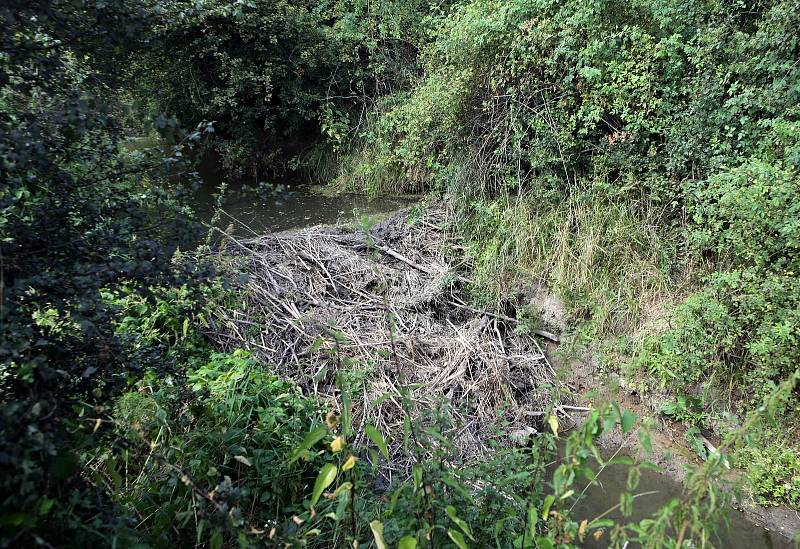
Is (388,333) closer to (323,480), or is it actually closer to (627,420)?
(323,480)

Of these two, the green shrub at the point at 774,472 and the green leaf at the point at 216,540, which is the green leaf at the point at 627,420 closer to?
the green leaf at the point at 216,540

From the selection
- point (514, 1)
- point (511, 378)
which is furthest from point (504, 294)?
point (514, 1)

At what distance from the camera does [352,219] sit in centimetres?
696

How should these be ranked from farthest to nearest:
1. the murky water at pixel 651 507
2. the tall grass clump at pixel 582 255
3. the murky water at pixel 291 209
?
the murky water at pixel 291 209 → the tall grass clump at pixel 582 255 → the murky water at pixel 651 507

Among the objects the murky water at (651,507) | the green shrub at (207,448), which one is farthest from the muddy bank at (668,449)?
the green shrub at (207,448)

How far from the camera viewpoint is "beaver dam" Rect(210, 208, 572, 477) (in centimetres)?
407

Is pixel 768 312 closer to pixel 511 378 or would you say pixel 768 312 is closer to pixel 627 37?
pixel 511 378

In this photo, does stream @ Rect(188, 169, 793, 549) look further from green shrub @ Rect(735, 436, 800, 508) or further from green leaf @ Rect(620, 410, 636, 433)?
green leaf @ Rect(620, 410, 636, 433)

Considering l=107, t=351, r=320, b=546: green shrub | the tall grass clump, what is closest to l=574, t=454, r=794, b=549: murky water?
the tall grass clump

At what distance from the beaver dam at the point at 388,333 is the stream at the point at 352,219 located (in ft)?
2.11

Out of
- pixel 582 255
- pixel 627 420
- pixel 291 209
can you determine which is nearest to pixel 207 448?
pixel 627 420

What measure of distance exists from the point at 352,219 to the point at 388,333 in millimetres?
2700

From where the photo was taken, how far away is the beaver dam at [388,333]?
4070mm

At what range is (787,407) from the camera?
3879 mm
